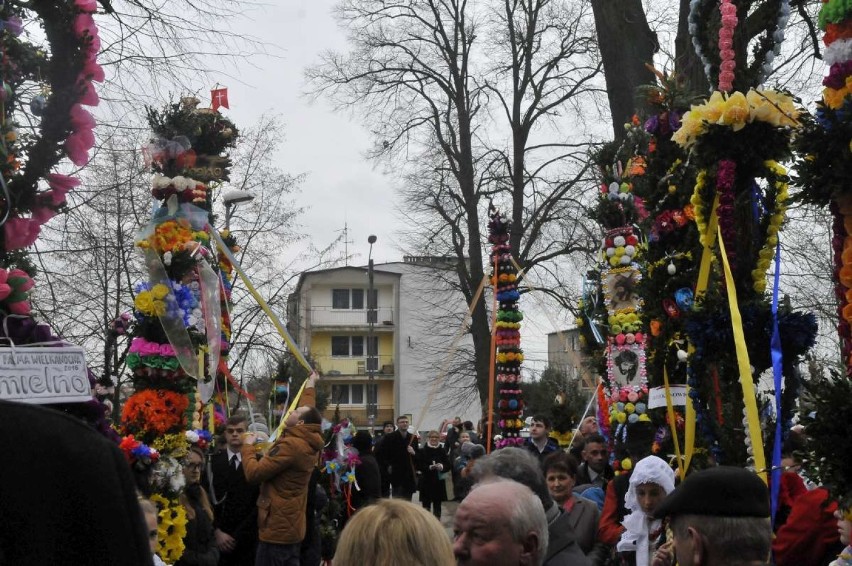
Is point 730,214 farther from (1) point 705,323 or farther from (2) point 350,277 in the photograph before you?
(2) point 350,277

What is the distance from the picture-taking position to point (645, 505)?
20.2 ft

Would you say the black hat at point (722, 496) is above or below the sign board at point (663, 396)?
below

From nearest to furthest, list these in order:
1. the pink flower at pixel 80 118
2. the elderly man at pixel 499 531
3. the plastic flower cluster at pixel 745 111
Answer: the elderly man at pixel 499 531
the pink flower at pixel 80 118
the plastic flower cluster at pixel 745 111

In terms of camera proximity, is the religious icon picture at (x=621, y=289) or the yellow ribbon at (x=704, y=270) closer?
the yellow ribbon at (x=704, y=270)

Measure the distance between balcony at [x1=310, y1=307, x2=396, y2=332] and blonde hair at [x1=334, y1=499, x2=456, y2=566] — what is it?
6549 centimetres

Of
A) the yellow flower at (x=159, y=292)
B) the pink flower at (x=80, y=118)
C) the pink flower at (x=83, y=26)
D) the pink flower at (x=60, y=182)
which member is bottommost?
the pink flower at (x=60, y=182)

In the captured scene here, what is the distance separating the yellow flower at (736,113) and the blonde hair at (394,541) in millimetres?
4017

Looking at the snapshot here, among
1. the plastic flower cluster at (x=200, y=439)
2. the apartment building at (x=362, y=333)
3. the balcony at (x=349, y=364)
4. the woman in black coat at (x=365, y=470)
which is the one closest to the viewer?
the plastic flower cluster at (x=200, y=439)

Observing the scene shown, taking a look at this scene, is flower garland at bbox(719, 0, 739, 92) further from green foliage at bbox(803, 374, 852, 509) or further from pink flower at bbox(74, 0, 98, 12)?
pink flower at bbox(74, 0, 98, 12)

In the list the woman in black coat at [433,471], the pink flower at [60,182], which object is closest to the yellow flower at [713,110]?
the pink flower at [60,182]

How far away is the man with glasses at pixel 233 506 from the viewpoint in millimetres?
9953

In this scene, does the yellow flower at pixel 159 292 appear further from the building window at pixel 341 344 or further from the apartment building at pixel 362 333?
the building window at pixel 341 344

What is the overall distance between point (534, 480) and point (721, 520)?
1.11 metres

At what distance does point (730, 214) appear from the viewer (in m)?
6.39
